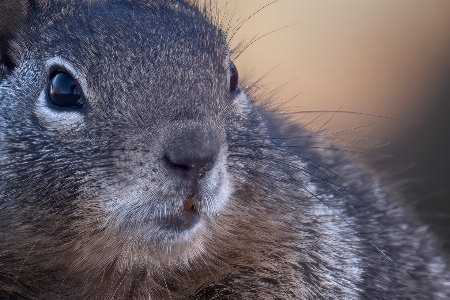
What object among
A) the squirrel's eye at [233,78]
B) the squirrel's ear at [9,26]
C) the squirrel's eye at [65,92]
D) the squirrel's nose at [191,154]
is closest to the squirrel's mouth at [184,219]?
the squirrel's nose at [191,154]

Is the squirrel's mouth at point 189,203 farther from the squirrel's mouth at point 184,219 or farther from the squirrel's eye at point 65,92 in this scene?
the squirrel's eye at point 65,92

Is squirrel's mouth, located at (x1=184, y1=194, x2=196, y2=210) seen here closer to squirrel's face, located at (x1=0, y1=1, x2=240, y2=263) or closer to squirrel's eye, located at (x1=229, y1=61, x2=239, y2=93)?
squirrel's face, located at (x1=0, y1=1, x2=240, y2=263)

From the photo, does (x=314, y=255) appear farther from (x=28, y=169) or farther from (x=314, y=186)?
(x=28, y=169)

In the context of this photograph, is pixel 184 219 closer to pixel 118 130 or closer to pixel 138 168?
pixel 138 168

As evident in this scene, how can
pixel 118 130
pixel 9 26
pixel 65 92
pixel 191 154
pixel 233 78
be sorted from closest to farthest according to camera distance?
pixel 191 154 → pixel 118 130 → pixel 65 92 → pixel 9 26 → pixel 233 78

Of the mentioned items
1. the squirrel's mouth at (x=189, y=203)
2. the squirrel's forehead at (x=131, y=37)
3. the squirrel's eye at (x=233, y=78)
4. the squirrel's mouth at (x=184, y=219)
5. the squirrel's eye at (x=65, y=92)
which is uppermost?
the squirrel's forehead at (x=131, y=37)

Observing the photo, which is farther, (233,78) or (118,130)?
(233,78)

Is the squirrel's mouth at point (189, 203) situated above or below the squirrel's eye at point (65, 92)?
below

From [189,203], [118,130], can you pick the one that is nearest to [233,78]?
[118,130]

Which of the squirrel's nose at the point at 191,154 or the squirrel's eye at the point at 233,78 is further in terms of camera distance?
the squirrel's eye at the point at 233,78
